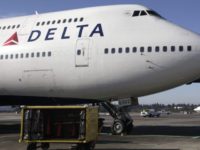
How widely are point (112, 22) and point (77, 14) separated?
89.2 inches

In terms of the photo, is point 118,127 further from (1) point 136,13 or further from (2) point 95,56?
(1) point 136,13

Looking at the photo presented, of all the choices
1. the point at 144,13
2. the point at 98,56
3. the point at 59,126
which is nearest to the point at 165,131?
the point at 98,56

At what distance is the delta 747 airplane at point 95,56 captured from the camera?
1770 cm

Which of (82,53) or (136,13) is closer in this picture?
(82,53)

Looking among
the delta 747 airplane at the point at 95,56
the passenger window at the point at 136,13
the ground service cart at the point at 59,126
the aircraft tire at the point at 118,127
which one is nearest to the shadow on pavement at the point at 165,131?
the aircraft tire at the point at 118,127

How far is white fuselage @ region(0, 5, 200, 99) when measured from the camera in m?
17.7

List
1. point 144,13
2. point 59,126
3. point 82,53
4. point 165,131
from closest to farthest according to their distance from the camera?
1. point 59,126
2. point 82,53
3. point 144,13
4. point 165,131

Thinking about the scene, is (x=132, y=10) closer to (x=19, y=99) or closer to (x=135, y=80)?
(x=135, y=80)

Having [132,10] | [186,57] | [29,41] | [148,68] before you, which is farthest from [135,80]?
[29,41]

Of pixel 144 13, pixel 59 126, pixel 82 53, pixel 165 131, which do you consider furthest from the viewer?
pixel 165 131

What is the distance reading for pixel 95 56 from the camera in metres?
18.8

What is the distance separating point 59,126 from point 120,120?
649 centimetres

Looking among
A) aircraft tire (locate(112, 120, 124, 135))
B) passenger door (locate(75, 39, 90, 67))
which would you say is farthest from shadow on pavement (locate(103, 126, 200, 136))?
passenger door (locate(75, 39, 90, 67))

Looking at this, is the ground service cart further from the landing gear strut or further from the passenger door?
the landing gear strut
